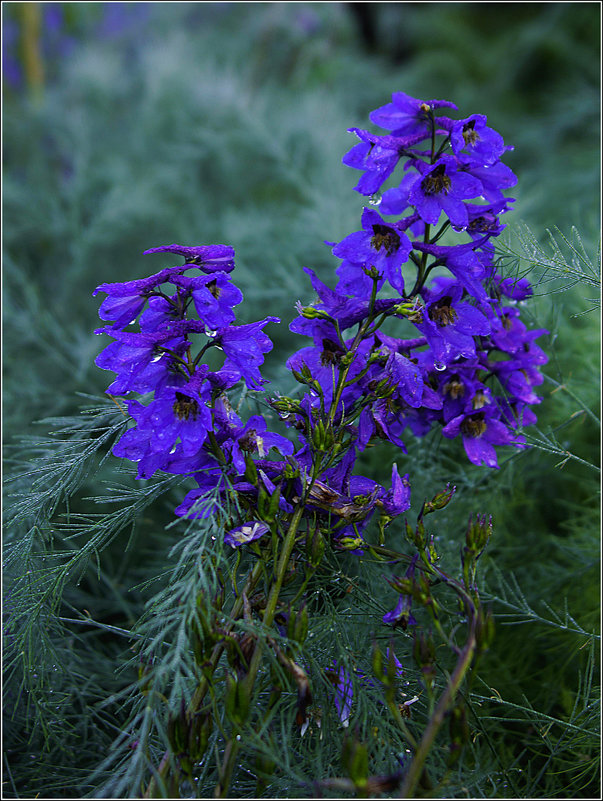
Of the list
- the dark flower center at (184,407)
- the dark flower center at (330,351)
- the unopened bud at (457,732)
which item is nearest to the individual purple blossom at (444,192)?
the dark flower center at (330,351)

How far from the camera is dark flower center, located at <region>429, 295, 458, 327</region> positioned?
56 cm

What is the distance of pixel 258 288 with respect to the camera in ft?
3.55

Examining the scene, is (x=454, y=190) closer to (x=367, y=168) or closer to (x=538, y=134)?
(x=367, y=168)

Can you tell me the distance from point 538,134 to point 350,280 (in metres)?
1.44

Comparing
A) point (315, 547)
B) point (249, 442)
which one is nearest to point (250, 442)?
point (249, 442)

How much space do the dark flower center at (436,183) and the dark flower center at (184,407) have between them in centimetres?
27

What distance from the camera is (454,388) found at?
60 cm

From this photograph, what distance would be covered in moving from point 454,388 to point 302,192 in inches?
33.1

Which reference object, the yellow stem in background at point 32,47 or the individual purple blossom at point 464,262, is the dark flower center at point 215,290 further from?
the yellow stem in background at point 32,47

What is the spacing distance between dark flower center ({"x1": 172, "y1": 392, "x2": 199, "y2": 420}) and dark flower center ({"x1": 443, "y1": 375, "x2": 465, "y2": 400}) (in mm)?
242

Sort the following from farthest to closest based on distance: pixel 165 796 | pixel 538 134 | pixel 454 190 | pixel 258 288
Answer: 1. pixel 538 134
2. pixel 258 288
3. pixel 454 190
4. pixel 165 796

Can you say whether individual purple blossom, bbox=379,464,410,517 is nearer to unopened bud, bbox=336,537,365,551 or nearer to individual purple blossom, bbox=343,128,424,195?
unopened bud, bbox=336,537,365,551

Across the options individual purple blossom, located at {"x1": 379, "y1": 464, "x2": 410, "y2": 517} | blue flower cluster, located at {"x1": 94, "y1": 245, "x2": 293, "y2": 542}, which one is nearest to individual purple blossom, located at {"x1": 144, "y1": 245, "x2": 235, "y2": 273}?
blue flower cluster, located at {"x1": 94, "y1": 245, "x2": 293, "y2": 542}

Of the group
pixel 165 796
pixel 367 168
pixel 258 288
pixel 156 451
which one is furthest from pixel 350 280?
pixel 258 288
